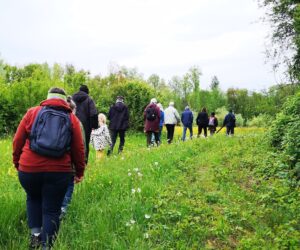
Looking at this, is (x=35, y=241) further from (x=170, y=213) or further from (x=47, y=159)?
(x=170, y=213)

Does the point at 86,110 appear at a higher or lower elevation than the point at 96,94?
lower

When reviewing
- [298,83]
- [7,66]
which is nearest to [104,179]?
[298,83]

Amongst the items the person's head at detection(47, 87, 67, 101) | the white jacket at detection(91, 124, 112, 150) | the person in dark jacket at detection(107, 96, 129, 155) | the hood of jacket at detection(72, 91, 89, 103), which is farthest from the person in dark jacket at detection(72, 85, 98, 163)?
the person's head at detection(47, 87, 67, 101)

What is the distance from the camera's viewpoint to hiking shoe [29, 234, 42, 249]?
14.9 ft

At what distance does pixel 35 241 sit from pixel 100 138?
6.65 meters

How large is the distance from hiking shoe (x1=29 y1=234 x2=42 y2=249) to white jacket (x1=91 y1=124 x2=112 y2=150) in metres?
6.46

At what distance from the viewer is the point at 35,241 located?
4566mm

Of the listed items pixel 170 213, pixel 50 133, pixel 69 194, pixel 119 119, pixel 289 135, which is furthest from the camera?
pixel 119 119

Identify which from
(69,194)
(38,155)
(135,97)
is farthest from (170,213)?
(135,97)

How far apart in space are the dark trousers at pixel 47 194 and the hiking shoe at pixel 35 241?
0.10 meters

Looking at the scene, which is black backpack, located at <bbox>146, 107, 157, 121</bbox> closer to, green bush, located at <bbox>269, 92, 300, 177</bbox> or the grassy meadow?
green bush, located at <bbox>269, 92, 300, 177</bbox>

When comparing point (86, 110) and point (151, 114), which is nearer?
point (86, 110)

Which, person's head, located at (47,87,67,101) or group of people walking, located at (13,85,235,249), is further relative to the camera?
person's head, located at (47,87,67,101)

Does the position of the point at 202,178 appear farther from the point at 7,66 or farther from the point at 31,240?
the point at 7,66
